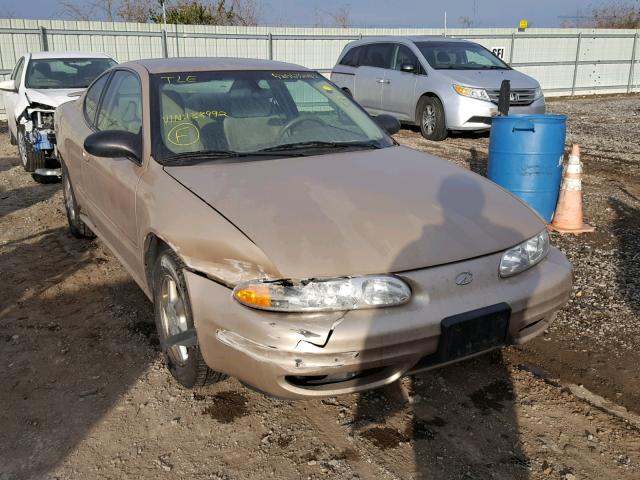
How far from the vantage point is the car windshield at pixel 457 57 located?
36.1 ft

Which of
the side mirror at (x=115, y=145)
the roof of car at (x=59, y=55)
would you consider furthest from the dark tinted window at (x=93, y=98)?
the roof of car at (x=59, y=55)

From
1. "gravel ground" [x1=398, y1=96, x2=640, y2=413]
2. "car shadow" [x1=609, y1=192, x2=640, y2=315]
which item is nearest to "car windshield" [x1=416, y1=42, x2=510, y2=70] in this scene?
"gravel ground" [x1=398, y1=96, x2=640, y2=413]

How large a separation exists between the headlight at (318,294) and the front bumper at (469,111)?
8238 millimetres

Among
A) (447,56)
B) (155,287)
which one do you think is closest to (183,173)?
(155,287)

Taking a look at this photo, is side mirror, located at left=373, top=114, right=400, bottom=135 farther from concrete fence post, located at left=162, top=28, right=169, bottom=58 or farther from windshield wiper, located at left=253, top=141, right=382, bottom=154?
concrete fence post, located at left=162, top=28, right=169, bottom=58

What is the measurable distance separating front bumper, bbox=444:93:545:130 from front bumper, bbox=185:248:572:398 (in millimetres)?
7861

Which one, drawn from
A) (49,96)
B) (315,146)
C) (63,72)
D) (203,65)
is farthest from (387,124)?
(63,72)

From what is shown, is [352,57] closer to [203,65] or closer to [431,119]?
[431,119]

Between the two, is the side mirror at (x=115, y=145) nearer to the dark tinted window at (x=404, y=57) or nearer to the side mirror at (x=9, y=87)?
the side mirror at (x=9, y=87)

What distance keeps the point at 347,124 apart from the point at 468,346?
188 cm

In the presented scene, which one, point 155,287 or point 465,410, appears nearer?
point 465,410

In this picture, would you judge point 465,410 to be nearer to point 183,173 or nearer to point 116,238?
point 183,173

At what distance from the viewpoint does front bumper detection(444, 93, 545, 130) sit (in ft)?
33.0

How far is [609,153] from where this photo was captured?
9438mm
